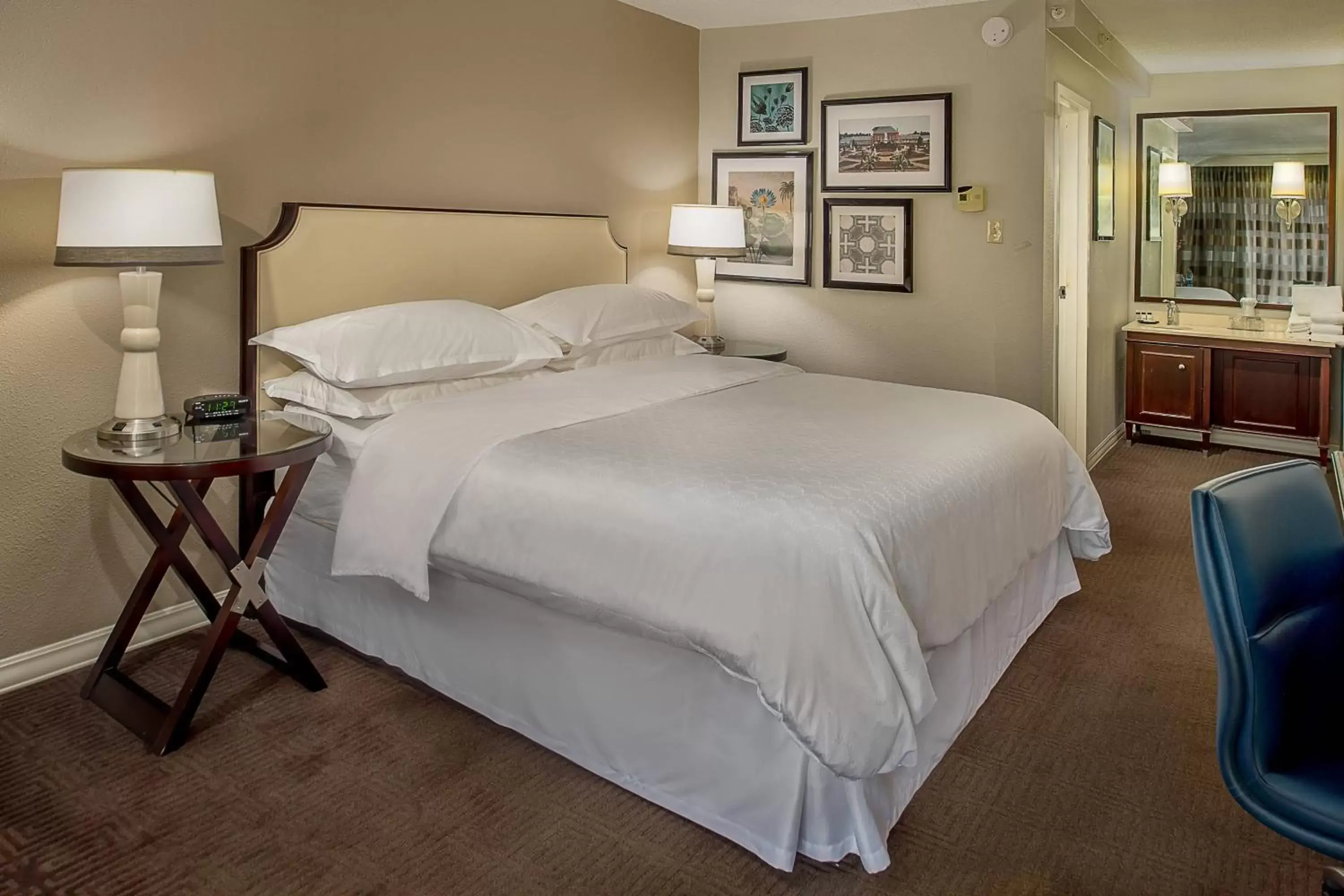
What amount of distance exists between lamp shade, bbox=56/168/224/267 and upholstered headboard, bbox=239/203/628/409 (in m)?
0.57

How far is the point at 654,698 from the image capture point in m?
2.22

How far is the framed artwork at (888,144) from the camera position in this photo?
14.8 ft

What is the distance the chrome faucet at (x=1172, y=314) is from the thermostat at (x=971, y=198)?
2251mm

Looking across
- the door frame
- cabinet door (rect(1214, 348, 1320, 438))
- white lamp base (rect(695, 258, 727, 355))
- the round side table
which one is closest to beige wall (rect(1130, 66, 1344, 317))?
cabinet door (rect(1214, 348, 1320, 438))

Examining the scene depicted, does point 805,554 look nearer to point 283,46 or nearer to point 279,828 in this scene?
point 279,828

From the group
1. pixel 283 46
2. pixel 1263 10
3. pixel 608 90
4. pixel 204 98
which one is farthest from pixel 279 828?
pixel 1263 10

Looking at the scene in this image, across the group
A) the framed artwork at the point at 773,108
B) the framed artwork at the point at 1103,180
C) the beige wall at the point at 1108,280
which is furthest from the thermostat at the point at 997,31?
the framed artwork at the point at 1103,180

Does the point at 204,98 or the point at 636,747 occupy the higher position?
the point at 204,98

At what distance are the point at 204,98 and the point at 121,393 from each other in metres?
A: 1.00

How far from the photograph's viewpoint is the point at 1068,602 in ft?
11.4

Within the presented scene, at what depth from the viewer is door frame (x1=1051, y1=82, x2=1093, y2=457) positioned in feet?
16.5

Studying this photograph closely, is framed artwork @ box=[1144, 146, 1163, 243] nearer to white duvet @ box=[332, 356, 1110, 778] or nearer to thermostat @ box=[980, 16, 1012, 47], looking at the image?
thermostat @ box=[980, 16, 1012, 47]

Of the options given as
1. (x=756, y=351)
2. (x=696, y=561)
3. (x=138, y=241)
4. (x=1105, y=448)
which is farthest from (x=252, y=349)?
(x=1105, y=448)

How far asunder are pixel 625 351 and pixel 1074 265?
269 cm
